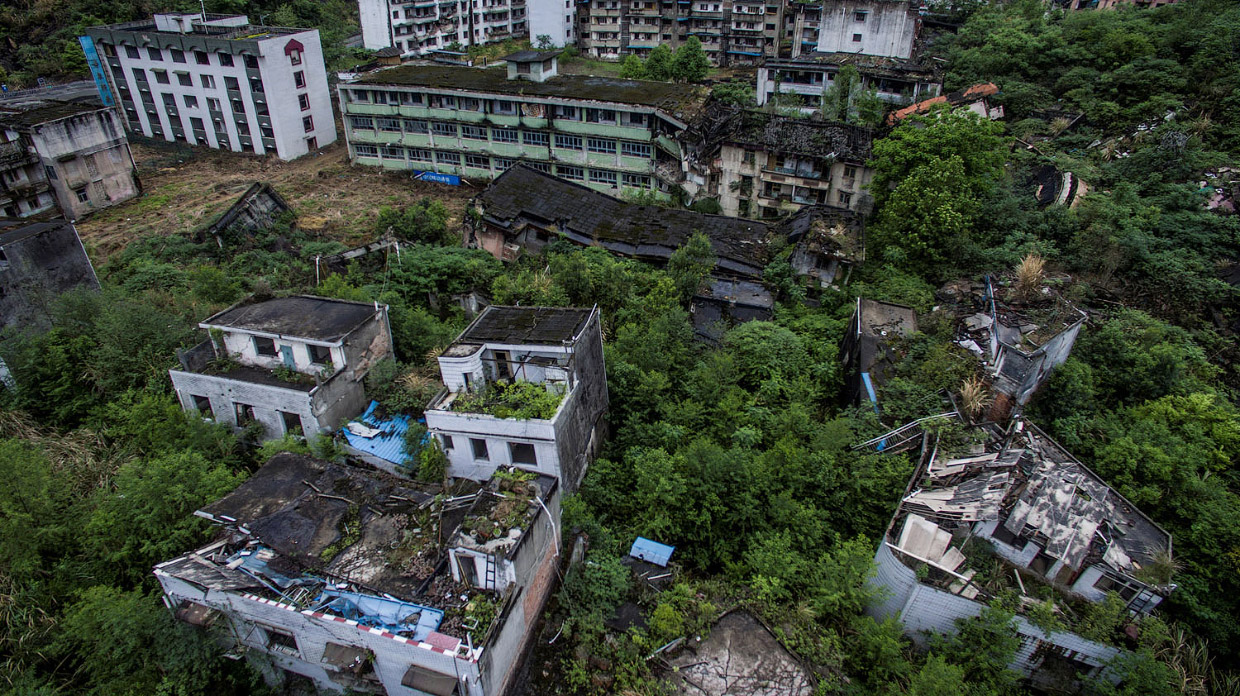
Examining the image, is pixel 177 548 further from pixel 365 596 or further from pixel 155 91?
pixel 155 91

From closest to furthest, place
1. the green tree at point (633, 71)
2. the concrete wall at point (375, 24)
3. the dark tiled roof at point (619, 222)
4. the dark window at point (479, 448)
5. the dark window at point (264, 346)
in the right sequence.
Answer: the dark window at point (479, 448) < the dark window at point (264, 346) < the dark tiled roof at point (619, 222) < the green tree at point (633, 71) < the concrete wall at point (375, 24)

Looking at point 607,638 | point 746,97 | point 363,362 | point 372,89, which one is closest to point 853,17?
point 746,97

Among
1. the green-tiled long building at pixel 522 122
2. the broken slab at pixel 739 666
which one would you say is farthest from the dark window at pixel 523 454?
the green-tiled long building at pixel 522 122

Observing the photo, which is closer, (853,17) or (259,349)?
(259,349)

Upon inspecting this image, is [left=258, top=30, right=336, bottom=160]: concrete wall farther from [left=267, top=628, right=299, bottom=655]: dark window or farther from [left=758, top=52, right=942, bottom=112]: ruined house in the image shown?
[left=267, top=628, right=299, bottom=655]: dark window

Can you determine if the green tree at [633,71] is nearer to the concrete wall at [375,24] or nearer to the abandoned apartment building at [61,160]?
the concrete wall at [375,24]

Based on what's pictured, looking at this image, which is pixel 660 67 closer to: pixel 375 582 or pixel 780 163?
pixel 780 163
